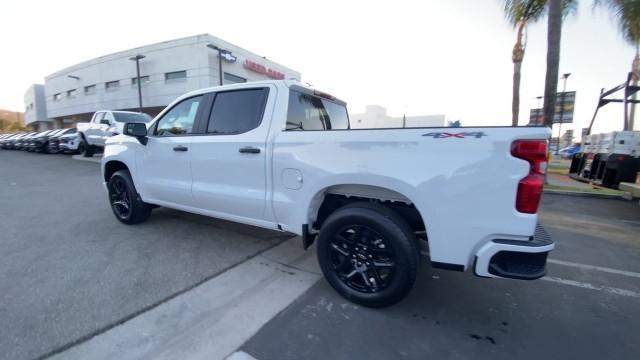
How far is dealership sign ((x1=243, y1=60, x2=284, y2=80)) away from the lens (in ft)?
107

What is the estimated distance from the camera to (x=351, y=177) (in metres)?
2.52

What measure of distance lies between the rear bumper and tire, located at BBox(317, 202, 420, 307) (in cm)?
47

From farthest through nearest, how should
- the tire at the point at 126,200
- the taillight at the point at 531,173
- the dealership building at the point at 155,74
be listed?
the dealership building at the point at 155,74 → the tire at the point at 126,200 → the taillight at the point at 531,173

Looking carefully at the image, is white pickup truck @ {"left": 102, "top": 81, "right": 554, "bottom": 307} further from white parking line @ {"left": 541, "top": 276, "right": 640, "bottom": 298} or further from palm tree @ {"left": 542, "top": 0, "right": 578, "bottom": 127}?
palm tree @ {"left": 542, "top": 0, "right": 578, "bottom": 127}

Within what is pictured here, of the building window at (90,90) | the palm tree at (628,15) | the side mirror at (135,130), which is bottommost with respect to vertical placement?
the side mirror at (135,130)

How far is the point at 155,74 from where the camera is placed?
31031 mm

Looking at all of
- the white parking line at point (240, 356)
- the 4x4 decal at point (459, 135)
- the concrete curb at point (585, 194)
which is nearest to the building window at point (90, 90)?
the white parking line at point (240, 356)

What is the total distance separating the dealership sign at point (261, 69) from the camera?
107 feet

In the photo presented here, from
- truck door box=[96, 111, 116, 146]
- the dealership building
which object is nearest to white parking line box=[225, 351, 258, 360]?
truck door box=[96, 111, 116, 146]

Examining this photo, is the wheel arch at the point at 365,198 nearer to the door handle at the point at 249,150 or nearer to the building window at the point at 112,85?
the door handle at the point at 249,150

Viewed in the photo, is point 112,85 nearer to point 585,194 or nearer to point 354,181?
point 354,181

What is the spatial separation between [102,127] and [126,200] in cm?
1091

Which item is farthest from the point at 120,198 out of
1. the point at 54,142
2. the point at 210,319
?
the point at 54,142

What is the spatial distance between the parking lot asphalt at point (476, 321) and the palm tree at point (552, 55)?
23.9 ft
